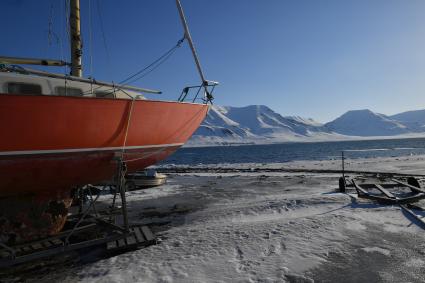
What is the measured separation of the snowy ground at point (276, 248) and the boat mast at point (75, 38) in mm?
4513

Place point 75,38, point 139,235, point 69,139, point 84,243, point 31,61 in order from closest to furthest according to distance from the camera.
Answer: point 69,139 < point 84,243 < point 139,235 < point 31,61 < point 75,38

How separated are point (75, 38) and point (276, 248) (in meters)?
7.30

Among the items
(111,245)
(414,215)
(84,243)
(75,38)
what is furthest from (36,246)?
(414,215)

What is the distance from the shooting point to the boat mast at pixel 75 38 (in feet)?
28.5

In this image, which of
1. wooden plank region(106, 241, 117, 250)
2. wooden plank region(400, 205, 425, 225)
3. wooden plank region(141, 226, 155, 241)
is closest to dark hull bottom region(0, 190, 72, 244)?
wooden plank region(106, 241, 117, 250)

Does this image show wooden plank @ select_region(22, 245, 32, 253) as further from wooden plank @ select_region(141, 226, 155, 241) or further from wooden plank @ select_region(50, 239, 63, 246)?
wooden plank @ select_region(141, 226, 155, 241)

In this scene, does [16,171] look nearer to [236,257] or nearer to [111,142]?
[111,142]

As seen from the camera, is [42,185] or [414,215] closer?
[42,185]

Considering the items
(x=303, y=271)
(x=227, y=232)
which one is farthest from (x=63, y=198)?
(x=303, y=271)

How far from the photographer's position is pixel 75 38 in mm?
8797

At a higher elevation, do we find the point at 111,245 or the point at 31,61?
the point at 31,61

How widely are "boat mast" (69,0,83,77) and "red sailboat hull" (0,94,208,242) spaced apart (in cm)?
295

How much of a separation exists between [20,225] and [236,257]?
4.49 m

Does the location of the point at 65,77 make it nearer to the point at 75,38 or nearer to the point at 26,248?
the point at 75,38
